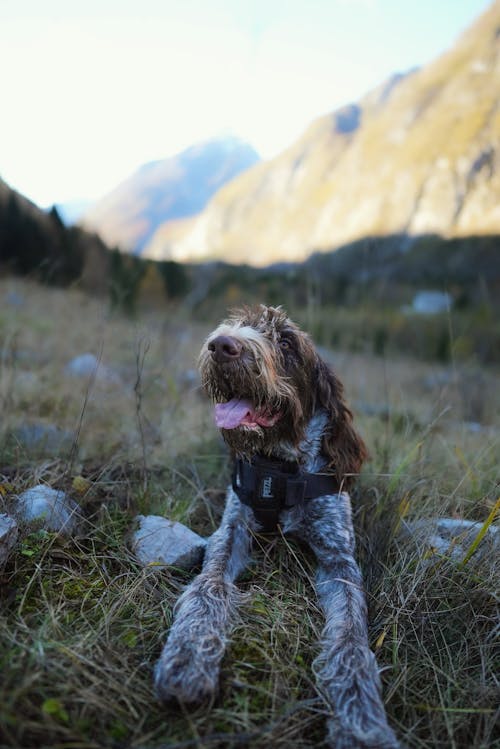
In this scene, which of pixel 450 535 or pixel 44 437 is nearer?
pixel 450 535

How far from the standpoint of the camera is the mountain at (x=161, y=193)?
899 centimetres

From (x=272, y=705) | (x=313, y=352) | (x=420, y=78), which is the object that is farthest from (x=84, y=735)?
(x=420, y=78)

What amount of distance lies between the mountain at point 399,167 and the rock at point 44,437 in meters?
45.2

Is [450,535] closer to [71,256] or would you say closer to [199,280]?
[199,280]

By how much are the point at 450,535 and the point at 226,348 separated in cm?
224

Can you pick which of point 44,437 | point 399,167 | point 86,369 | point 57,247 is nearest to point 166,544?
point 44,437

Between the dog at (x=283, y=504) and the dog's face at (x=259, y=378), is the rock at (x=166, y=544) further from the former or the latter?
the dog's face at (x=259, y=378)

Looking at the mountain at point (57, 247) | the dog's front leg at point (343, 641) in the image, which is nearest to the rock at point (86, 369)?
the mountain at point (57, 247)

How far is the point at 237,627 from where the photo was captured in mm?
2619

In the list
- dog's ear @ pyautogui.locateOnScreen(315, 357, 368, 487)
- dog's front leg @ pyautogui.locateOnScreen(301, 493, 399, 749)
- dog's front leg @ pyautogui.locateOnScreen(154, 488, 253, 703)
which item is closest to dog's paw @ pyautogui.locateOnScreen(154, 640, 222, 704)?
dog's front leg @ pyautogui.locateOnScreen(154, 488, 253, 703)

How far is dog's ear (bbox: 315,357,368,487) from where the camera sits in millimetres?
3439

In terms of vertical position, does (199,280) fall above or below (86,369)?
above

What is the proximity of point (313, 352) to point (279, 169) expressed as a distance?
138277 mm

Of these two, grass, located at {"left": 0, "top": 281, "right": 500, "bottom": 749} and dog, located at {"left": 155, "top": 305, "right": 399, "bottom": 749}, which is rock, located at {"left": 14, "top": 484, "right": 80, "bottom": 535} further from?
dog, located at {"left": 155, "top": 305, "right": 399, "bottom": 749}
